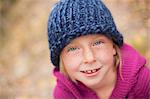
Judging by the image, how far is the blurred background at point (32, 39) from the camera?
12.0 feet

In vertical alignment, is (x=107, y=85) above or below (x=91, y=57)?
below

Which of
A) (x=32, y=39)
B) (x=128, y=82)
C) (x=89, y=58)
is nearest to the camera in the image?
(x=89, y=58)

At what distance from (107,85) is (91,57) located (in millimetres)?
257

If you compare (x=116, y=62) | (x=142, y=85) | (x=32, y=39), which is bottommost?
(x=32, y=39)

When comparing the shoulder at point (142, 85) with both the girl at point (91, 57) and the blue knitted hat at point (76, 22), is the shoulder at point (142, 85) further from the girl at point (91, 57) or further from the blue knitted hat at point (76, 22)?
the blue knitted hat at point (76, 22)

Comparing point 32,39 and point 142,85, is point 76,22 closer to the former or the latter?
point 142,85

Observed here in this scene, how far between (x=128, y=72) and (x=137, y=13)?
1.52 metres

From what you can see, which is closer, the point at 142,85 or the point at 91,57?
the point at 91,57

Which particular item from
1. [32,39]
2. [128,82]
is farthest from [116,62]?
[32,39]

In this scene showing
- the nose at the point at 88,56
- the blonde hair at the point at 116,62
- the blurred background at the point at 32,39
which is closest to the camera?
the nose at the point at 88,56

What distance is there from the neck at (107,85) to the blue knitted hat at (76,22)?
180mm

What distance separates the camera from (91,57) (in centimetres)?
204

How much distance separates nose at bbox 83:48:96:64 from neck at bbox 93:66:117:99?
19 centimetres

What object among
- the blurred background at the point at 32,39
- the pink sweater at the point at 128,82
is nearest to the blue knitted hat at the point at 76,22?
the pink sweater at the point at 128,82
